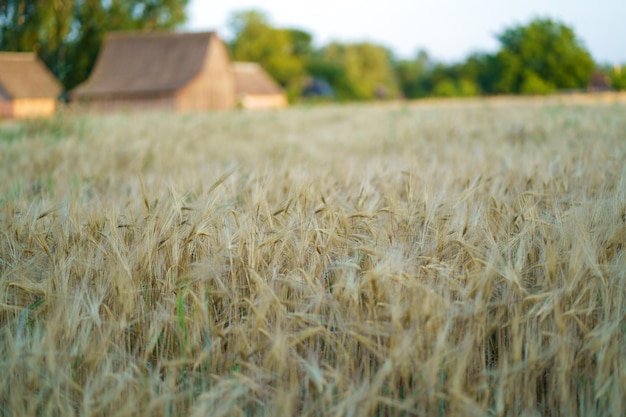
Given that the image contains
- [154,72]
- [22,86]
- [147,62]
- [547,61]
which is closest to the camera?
[154,72]

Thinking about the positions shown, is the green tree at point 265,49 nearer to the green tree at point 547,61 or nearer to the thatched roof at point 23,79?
the green tree at point 547,61

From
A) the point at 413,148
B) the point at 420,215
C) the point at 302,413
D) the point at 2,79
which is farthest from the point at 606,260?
the point at 2,79

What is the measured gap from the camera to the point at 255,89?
4188cm

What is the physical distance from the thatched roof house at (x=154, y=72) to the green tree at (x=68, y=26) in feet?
15.8

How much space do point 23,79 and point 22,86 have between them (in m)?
0.43

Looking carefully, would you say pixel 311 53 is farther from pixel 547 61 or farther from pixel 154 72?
pixel 154 72

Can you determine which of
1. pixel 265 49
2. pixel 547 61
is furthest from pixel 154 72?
pixel 547 61

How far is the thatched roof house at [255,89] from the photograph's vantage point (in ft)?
133

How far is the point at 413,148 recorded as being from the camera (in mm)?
5469

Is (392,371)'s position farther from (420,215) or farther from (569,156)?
(569,156)

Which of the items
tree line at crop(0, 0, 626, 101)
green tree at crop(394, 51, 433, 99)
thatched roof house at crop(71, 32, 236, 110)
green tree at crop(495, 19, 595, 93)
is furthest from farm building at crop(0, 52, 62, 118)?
green tree at crop(394, 51, 433, 99)

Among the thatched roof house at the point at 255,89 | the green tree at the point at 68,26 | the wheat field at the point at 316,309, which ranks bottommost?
the wheat field at the point at 316,309

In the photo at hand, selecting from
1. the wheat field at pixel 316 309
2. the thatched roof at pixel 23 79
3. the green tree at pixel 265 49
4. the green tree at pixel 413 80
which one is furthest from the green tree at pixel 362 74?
the wheat field at pixel 316 309

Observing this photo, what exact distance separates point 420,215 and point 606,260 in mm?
637
